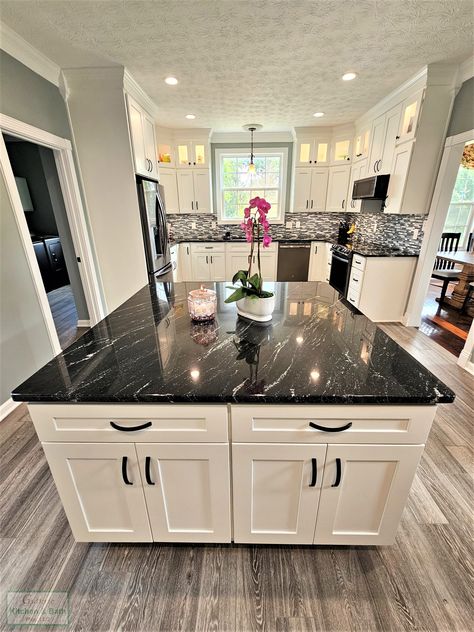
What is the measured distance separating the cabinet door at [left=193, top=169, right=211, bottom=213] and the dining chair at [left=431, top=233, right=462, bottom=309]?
145 inches

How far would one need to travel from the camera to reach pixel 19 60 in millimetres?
2152

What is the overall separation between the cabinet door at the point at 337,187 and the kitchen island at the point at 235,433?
403cm

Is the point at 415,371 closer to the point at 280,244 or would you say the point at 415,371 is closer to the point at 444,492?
the point at 444,492

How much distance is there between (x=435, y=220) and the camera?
3039mm

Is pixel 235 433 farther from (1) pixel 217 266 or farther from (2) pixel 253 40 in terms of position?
(1) pixel 217 266

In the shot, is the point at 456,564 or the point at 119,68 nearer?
the point at 456,564

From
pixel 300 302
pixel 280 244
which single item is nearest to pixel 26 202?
pixel 280 244

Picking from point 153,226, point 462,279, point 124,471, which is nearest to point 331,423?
point 124,471

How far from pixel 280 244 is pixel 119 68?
315cm

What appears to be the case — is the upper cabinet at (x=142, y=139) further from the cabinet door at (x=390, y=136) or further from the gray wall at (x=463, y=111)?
the gray wall at (x=463, y=111)

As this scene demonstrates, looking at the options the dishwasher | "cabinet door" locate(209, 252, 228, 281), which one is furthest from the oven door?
"cabinet door" locate(209, 252, 228, 281)

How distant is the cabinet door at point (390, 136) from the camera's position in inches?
123

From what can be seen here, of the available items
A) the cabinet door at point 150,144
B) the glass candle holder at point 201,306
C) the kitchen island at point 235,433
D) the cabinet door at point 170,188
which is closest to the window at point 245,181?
the cabinet door at point 170,188
